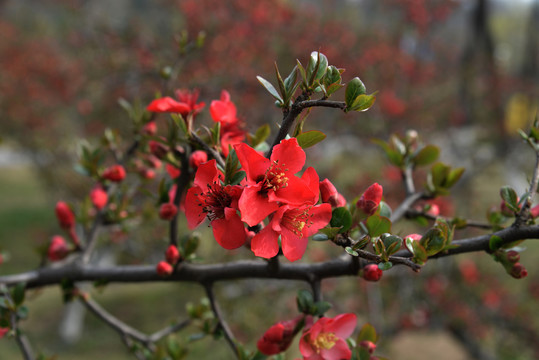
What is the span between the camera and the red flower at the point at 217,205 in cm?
75

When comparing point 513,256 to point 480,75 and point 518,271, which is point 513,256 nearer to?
point 518,271

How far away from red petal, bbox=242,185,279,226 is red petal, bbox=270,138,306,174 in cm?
6

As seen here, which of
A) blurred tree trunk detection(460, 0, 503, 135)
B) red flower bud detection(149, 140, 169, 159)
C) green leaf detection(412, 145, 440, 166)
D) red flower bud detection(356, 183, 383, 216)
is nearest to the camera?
red flower bud detection(356, 183, 383, 216)

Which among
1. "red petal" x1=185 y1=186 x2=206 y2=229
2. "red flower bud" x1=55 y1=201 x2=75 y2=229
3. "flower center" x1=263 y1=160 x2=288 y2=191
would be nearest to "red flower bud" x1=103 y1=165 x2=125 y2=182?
"red flower bud" x1=55 y1=201 x2=75 y2=229

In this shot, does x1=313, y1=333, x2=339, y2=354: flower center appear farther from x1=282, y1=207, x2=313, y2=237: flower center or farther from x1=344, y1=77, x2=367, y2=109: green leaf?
x1=344, y1=77, x2=367, y2=109: green leaf

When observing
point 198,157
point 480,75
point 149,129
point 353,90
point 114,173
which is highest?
point 353,90

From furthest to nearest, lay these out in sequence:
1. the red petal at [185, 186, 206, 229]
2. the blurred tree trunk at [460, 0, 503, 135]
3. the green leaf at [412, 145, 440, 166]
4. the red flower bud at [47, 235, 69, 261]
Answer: the blurred tree trunk at [460, 0, 503, 135] → the red flower bud at [47, 235, 69, 261] → the green leaf at [412, 145, 440, 166] → the red petal at [185, 186, 206, 229]

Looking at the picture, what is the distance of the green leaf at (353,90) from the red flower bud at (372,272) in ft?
1.07

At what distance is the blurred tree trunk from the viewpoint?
582cm

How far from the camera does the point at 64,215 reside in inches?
57.1

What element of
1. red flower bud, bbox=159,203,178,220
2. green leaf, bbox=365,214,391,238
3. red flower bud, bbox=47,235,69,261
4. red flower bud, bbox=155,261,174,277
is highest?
green leaf, bbox=365,214,391,238

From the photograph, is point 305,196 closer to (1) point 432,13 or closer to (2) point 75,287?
(2) point 75,287

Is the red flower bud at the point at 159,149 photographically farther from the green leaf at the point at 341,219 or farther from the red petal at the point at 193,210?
the green leaf at the point at 341,219

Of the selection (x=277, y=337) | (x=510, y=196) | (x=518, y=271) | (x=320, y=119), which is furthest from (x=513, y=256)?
(x=320, y=119)
